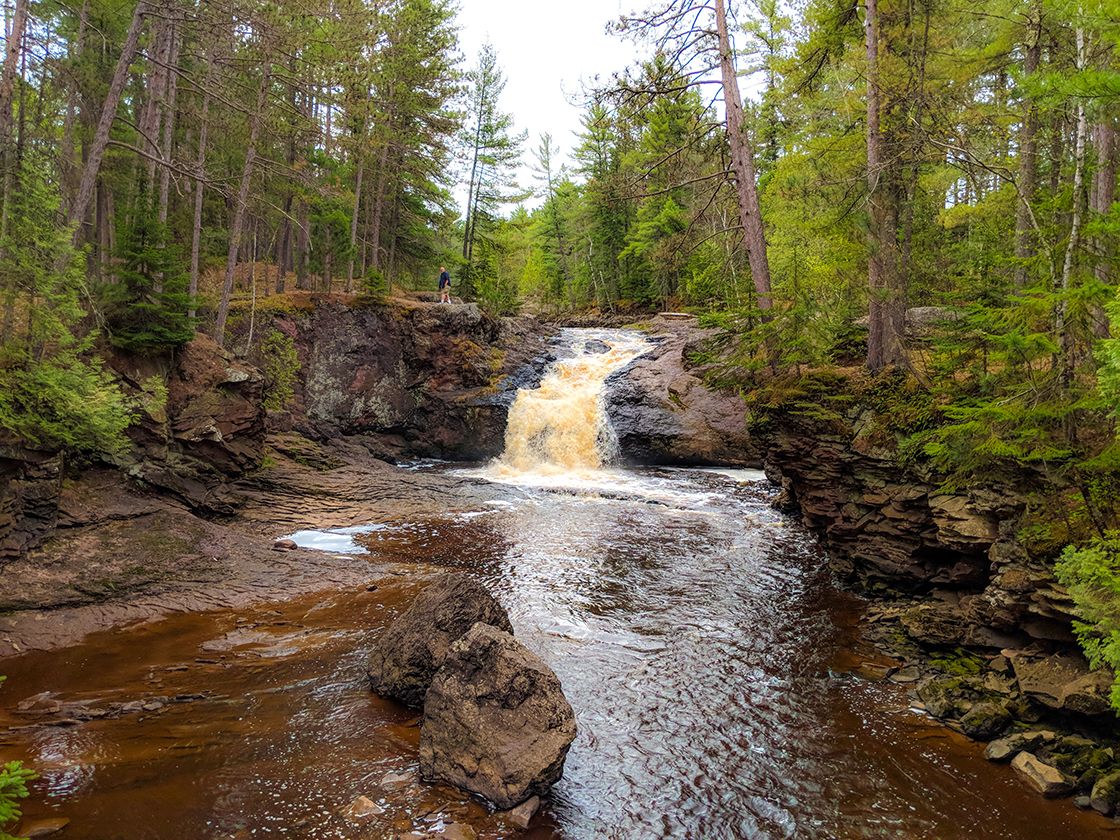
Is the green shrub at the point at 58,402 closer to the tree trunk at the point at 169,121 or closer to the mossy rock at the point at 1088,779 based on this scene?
the tree trunk at the point at 169,121

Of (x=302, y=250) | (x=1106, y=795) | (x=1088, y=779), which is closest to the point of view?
(x=1106, y=795)

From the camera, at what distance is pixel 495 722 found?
5066mm

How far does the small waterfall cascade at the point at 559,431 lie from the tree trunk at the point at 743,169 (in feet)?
28.9

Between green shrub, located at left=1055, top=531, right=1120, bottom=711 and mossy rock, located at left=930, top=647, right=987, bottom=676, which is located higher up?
green shrub, located at left=1055, top=531, right=1120, bottom=711

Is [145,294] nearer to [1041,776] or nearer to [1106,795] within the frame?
[1041,776]

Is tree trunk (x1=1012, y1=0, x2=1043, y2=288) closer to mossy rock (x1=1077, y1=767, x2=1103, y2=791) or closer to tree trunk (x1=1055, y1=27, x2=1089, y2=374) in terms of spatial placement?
tree trunk (x1=1055, y1=27, x2=1089, y2=374)

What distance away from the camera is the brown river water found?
14.7ft

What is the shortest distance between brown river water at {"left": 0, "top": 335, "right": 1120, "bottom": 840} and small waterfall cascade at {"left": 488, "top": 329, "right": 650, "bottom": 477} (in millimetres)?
8759

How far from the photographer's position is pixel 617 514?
45.1ft

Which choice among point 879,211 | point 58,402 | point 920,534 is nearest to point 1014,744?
point 920,534

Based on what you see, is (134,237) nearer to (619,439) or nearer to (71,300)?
(71,300)

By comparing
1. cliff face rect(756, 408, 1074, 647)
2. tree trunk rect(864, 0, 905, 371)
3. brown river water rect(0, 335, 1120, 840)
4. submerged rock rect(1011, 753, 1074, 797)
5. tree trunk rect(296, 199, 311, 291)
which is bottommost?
brown river water rect(0, 335, 1120, 840)

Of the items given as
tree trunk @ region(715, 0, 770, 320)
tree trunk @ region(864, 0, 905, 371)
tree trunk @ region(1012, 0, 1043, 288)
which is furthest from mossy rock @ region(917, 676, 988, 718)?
tree trunk @ region(715, 0, 770, 320)

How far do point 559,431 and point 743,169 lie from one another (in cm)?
1029
